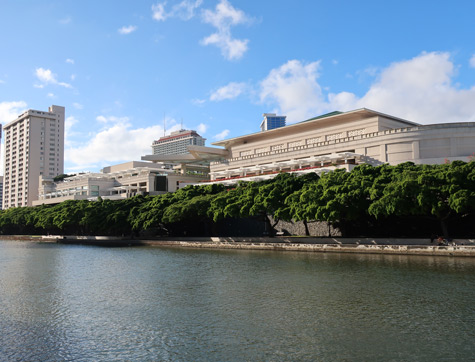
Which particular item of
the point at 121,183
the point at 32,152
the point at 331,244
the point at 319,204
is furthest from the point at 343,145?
the point at 32,152

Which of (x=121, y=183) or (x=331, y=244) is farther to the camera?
(x=121, y=183)

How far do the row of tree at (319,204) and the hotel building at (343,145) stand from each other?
12286mm

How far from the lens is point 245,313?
62.0 feet

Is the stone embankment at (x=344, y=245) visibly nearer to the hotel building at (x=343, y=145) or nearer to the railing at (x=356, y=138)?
the hotel building at (x=343, y=145)

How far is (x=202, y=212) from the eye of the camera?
194 feet

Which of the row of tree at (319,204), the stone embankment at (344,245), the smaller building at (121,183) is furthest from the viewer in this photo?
the smaller building at (121,183)

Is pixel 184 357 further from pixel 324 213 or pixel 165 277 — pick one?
pixel 324 213

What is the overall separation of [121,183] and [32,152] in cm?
6489

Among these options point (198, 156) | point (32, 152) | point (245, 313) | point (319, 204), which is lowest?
point (245, 313)

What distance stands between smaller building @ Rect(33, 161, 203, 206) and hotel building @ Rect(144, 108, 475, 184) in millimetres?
12950

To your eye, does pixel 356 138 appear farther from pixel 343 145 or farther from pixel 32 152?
pixel 32 152

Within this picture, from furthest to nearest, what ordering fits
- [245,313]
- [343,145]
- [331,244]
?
[343,145] < [331,244] < [245,313]

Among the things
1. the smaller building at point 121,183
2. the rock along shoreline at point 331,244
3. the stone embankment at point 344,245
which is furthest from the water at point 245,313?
the smaller building at point 121,183

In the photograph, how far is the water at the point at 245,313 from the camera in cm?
1416
